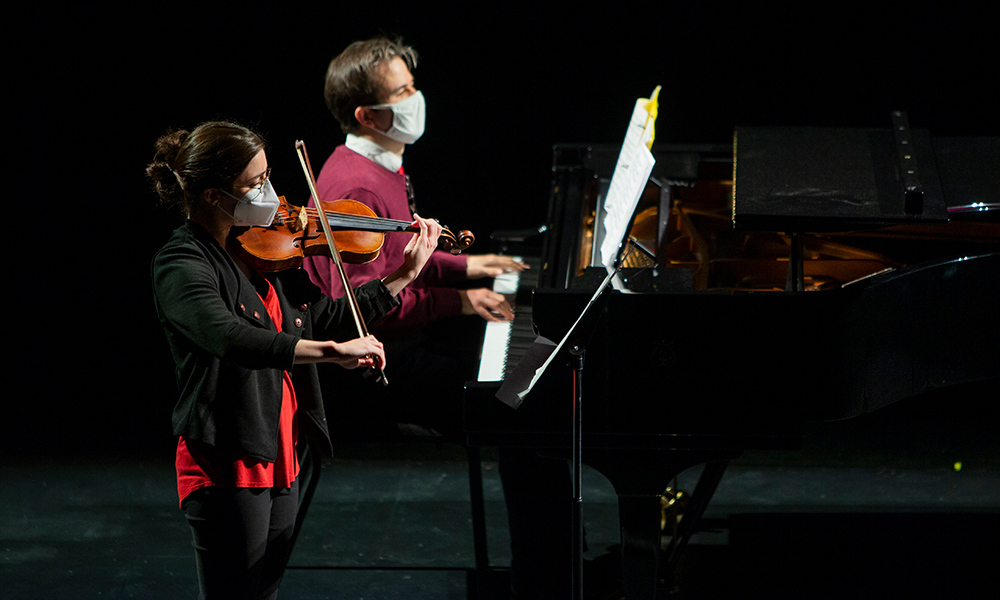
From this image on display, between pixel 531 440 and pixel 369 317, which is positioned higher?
pixel 369 317

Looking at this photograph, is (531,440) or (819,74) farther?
(819,74)

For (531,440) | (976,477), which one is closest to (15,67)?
(531,440)

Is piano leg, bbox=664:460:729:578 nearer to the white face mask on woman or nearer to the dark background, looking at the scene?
the white face mask on woman

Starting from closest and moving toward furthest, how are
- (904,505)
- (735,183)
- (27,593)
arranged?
1. (735,183)
2. (27,593)
3. (904,505)

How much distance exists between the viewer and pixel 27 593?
2949 millimetres

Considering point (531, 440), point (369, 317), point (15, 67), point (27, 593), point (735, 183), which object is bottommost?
point (27, 593)

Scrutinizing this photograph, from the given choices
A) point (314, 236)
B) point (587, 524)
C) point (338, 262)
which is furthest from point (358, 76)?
point (587, 524)

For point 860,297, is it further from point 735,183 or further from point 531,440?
point 531,440

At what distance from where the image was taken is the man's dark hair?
9.16 feet

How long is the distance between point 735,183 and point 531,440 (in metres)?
0.86

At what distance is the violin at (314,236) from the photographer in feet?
6.55

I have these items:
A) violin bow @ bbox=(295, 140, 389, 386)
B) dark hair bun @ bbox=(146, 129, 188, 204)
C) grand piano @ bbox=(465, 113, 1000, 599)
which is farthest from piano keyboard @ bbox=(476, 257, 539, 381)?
dark hair bun @ bbox=(146, 129, 188, 204)

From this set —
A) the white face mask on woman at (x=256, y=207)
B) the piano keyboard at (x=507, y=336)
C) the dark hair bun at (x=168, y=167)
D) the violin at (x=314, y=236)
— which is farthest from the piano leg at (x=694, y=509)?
the dark hair bun at (x=168, y=167)

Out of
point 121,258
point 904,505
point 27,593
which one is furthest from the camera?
point 121,258
